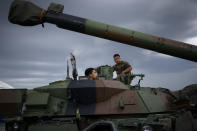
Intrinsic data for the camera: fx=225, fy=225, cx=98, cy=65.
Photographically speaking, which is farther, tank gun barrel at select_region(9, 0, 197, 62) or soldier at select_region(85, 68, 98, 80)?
soldier at select_region(85, 68, 98, 80)

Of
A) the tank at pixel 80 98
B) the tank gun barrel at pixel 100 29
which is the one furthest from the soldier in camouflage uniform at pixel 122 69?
the tank gun barrel at pixel 100 29

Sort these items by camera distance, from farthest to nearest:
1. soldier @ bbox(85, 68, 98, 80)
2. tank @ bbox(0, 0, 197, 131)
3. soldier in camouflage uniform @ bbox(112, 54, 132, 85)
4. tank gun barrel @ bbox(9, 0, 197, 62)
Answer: soldier in camouflage uniform @ bbox(112, 54, 132, 85) < soldier @ bbox(85, 68, 98, 80) < tank @ bbox(0, 0, 197, 131) < tank gun barrel @ bbox(9, 0, 197, 62)

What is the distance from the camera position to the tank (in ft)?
17.2

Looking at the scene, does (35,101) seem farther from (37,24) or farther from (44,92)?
(37,24)

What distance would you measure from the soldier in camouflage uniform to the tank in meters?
1.38

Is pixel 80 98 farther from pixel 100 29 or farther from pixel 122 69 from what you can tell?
pixel 122 69

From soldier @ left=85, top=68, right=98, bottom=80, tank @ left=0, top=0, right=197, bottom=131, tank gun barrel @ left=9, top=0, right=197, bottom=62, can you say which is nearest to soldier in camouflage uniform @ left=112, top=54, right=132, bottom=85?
soldier @ left=85, top=68, right=98, bottom=80

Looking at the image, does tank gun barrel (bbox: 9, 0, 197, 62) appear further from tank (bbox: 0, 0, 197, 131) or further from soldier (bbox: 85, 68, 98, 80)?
soldier (bbox: 85, 68, 98, 80)

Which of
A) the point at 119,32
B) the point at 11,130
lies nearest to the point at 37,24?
the point at 119,32

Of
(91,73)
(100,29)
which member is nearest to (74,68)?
(91,73)

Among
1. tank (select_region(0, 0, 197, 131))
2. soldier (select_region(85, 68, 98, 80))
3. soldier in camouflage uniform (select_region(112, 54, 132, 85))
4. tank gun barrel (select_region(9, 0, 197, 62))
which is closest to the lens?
tank gun barrel (select_region(9, 0, 197, 62))

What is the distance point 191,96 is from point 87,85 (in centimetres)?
274

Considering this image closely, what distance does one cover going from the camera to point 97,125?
14.5 ft

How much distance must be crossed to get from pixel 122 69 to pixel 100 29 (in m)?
3.24
